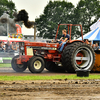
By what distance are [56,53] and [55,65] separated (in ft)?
2.94

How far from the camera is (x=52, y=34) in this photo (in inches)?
1817

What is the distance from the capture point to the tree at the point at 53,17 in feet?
151

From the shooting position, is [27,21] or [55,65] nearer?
[55,65]

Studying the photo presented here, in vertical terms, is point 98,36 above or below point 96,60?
above

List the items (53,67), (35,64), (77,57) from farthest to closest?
1. (53,67)
2. (77,57)
3. (35,64)

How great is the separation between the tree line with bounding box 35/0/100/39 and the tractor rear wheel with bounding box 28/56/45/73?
3486 cm

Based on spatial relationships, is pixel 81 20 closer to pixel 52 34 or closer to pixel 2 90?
pixel 52 34

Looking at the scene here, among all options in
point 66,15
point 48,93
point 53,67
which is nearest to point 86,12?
point 66,15

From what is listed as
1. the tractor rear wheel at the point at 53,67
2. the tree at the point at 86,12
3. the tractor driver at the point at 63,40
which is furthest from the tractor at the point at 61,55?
the tree at the point at 86,12

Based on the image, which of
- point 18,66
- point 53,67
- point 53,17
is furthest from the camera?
point 53,17

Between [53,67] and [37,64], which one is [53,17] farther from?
[37,64]

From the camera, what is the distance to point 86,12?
171 feet

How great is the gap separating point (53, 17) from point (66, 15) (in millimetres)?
3572

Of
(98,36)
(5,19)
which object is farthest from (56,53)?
(98,36)
